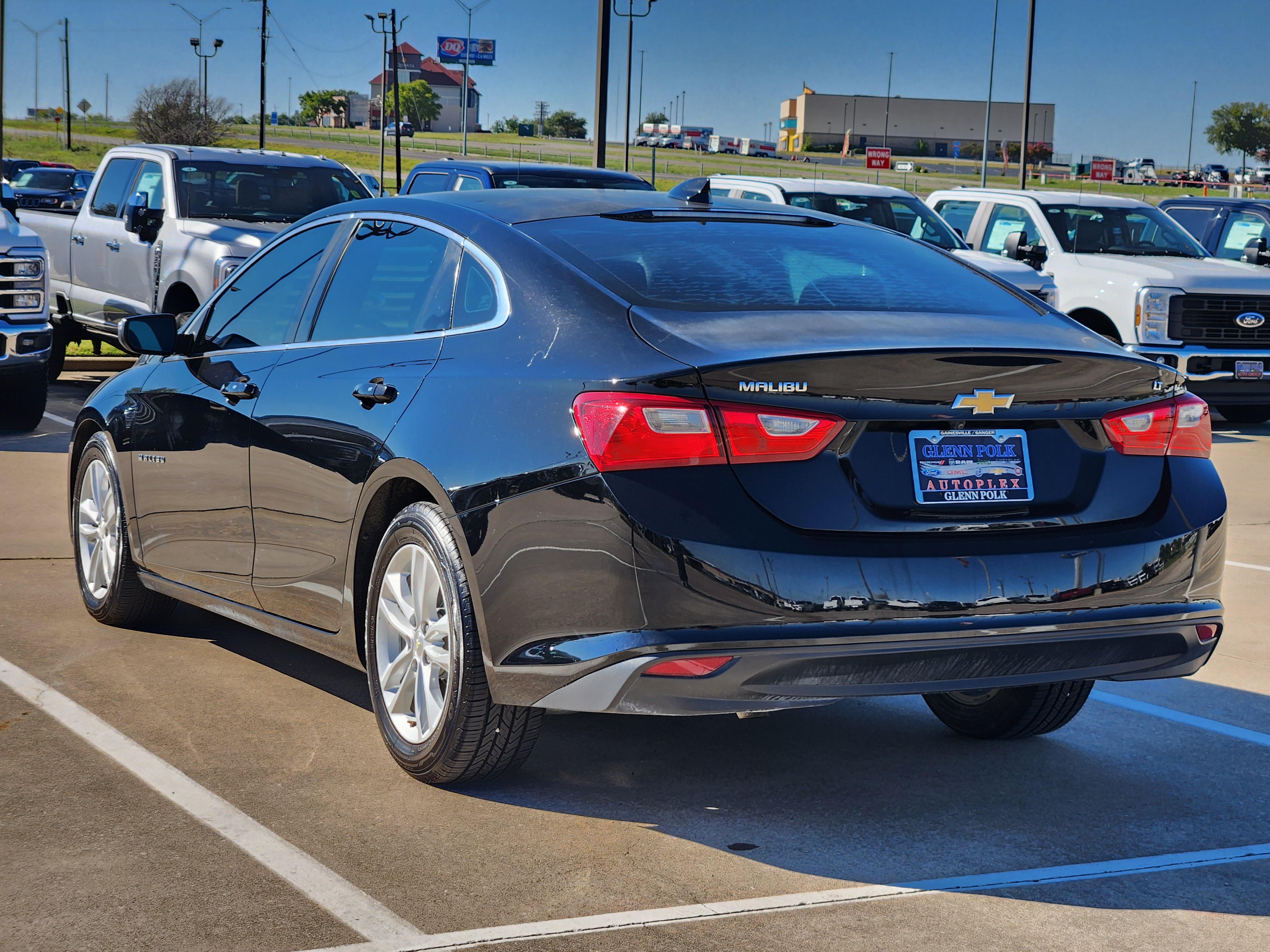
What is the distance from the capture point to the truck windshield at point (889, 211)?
15656 mm

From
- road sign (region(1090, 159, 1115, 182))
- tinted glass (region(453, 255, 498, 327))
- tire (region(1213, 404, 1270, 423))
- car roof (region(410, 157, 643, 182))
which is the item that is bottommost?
tire (region(1213, 404, 1270, 423))

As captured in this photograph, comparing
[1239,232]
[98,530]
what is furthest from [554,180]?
[1239,232]

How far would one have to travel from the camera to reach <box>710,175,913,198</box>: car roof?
16062 mm

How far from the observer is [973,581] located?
12.5ft

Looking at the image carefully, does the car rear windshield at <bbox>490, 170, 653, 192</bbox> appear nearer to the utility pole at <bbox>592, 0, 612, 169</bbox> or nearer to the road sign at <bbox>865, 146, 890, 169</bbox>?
the utility pole at <bbox>592, 0, 612, 169</bbox>

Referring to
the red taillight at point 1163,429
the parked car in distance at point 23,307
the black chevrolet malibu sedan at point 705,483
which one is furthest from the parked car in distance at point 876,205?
the red taillight at point 1163,429

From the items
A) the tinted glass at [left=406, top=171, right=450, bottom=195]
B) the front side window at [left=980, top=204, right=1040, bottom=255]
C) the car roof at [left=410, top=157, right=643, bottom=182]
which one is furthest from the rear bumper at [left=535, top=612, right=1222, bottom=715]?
the front side window at [left=980, top=204, right=1040, bottom=255]

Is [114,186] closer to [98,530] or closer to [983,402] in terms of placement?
[98,530]

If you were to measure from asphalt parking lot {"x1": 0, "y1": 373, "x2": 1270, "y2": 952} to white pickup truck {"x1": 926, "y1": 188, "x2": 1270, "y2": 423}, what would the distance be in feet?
29.9

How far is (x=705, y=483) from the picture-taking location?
3.68m

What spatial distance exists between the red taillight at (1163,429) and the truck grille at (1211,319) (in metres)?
10.8

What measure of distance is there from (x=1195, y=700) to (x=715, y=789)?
2140mm

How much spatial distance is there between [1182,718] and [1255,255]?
12.7m

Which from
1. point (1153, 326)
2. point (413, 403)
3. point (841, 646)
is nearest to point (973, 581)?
point (841, 646)
